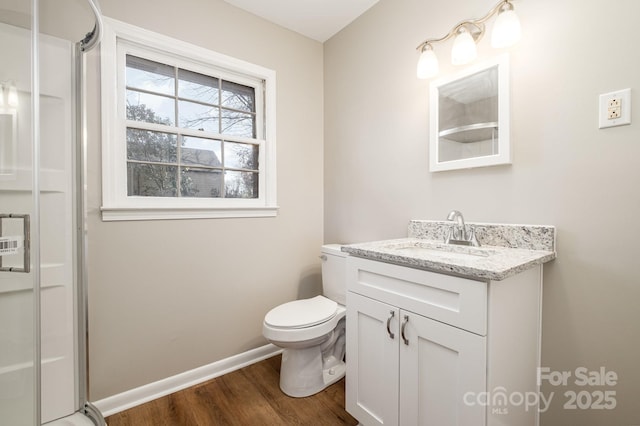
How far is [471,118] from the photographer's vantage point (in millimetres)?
1434

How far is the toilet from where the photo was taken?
160cm

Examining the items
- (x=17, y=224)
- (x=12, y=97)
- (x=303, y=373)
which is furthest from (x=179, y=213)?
(x=303, y=373)

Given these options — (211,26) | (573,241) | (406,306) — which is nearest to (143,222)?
(211,26)

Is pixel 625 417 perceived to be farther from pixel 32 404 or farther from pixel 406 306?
pixel 32 404

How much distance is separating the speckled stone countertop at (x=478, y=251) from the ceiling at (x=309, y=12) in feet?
5.18

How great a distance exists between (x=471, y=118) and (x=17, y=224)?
6.66 feet

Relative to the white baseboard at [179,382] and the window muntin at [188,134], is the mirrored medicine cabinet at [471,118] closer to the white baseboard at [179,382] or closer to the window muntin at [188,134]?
the window muntin at [188,134]

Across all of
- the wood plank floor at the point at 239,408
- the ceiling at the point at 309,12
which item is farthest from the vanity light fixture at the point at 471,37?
the wood plank floor at the point at 239,408

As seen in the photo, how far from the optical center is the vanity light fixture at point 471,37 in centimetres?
120

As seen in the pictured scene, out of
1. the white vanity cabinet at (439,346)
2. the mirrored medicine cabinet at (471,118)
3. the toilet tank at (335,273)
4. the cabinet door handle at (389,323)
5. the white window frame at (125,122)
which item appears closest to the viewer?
the white vanity cabinet at (439,346)

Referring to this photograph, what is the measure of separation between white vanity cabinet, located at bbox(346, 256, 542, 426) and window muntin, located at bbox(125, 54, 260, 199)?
117 centimetres

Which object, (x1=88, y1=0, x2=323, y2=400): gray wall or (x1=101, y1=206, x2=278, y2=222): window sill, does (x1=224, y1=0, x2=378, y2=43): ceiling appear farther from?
(x1=101, y1=206, x2=278, y2=222): window sill

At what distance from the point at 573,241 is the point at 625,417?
0.65 meters

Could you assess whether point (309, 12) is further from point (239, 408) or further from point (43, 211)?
point (239, 408)
